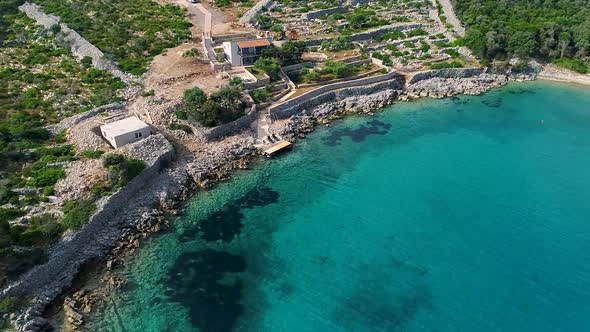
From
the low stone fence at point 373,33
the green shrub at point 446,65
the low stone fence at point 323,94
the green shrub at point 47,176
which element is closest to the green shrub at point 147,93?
the low stone fence at point 323,94

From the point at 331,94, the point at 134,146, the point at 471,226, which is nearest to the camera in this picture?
the point at 471,226

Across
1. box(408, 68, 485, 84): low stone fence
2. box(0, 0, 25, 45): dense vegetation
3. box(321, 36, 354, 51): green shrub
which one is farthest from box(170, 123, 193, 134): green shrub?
box(0, 0, 25, 45): dense vegetation

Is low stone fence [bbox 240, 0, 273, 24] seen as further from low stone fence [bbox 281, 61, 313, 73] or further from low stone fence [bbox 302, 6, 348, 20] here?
low stone fence [bbox 281, 61, 313, 73]

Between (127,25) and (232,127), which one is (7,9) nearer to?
(127,25)

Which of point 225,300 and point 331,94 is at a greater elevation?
point 331,94

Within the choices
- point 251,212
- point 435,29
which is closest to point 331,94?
point 251,212

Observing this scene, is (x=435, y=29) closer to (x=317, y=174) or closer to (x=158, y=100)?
(x=317, y=174)

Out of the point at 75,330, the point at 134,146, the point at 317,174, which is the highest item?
the point at 134,146

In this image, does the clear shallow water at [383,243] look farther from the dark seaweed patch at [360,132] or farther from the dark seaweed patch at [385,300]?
the dark seaweed patch at [360,132]
